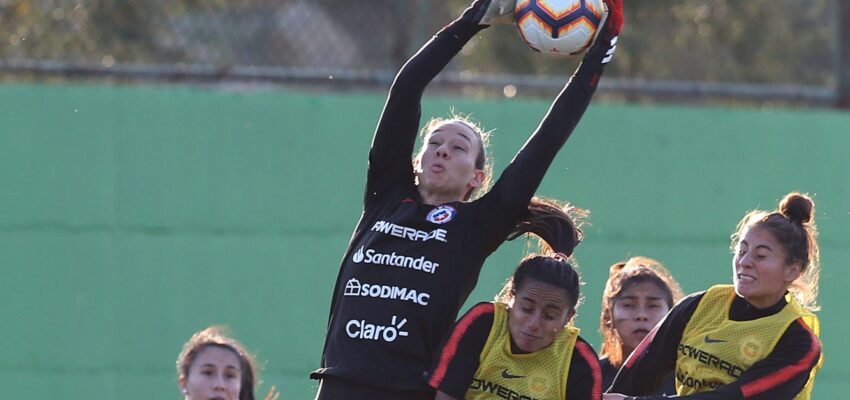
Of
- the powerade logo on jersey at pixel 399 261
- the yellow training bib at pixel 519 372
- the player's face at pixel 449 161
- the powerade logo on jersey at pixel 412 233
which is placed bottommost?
the yellow training bib at pixel 519 372

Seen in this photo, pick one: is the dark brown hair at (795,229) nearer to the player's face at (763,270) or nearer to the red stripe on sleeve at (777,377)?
the player's face at (763,270)

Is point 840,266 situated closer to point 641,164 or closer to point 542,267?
point 641,164

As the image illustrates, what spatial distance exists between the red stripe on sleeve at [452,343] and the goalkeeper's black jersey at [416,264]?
9 centimetres

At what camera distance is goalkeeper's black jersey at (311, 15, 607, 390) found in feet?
12.2

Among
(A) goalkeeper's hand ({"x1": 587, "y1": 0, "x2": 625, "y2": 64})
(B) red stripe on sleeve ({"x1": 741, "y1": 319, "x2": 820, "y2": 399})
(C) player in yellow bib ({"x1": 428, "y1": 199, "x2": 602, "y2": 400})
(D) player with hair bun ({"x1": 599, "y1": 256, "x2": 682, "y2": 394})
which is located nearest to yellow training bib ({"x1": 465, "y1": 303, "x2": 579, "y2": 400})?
(C) player in yellow bib ({"x1": 428, "y1": 199, "x2": 602, "y2": 400})

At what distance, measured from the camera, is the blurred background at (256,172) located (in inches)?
253

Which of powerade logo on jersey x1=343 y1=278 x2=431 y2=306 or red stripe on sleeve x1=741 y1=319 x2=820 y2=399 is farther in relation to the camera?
powerade logo on jersey x1=343 y1=278 x2=431 y2=306

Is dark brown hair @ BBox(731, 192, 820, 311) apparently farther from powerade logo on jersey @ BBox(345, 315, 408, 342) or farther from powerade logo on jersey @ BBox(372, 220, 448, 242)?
powerade logo on jersey @ BBox(345, 315, 408, 342)

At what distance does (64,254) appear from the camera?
21.1ft

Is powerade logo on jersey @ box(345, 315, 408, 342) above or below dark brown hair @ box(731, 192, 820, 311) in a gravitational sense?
below

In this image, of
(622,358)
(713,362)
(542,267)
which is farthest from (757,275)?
(622,358)

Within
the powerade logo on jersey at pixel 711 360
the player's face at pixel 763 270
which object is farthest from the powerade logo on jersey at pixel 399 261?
the player's face at pixel 763 270

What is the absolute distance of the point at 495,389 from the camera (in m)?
3.65

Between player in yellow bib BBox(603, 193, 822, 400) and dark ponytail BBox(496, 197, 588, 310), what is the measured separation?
34cm
